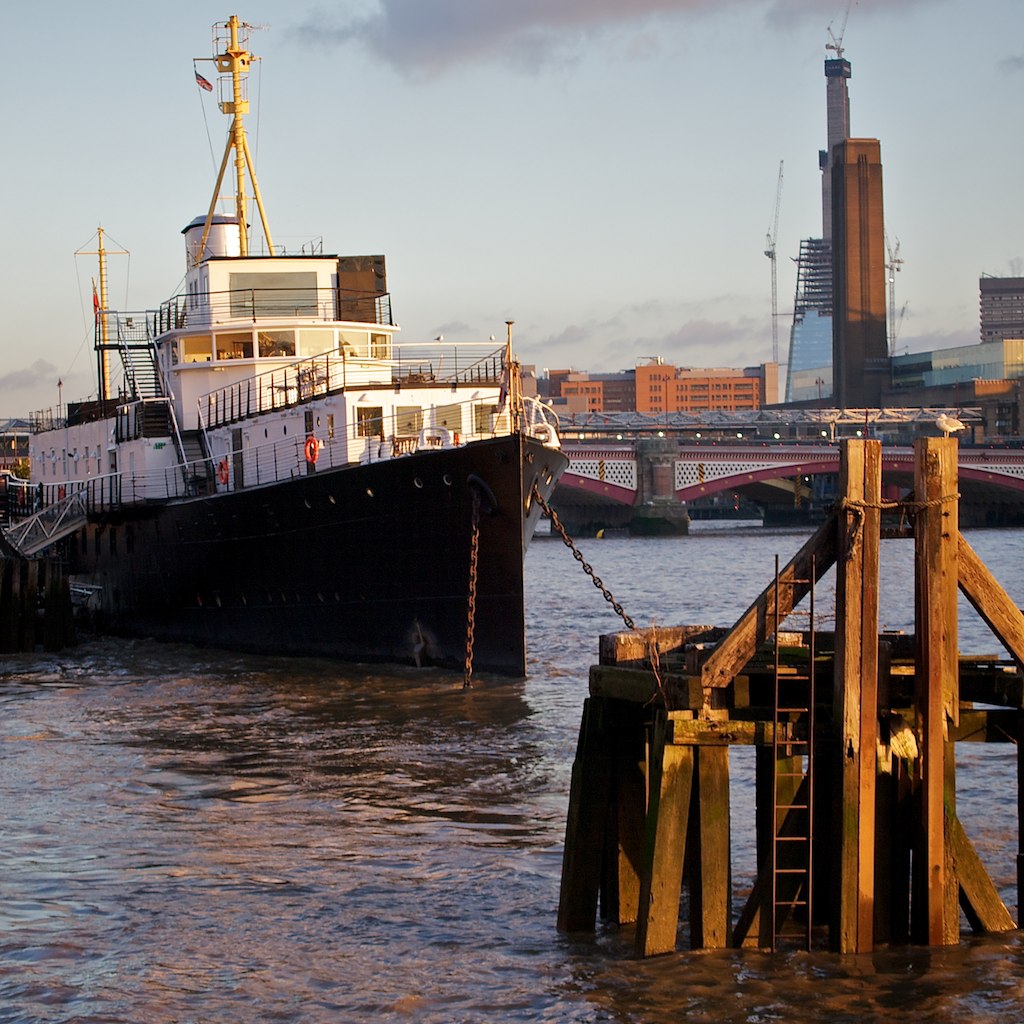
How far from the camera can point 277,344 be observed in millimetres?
36844

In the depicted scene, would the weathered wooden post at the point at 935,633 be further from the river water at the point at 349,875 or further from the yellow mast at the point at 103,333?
the yellow mast at the point at 103,333

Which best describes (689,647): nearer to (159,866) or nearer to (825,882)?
(825,882)

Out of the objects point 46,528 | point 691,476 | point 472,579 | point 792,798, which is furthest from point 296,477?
point 691,476

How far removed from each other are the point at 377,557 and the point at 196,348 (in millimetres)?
11131

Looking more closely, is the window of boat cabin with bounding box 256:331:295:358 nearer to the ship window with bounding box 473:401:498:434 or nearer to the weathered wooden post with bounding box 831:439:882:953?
the ship window with bounding box 473:401:498:434

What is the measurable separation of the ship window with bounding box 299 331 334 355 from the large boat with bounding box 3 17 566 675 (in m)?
0.03

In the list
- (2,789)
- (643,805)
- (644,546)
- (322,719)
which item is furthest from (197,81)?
(644,546)

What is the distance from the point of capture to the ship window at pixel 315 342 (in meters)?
36.6

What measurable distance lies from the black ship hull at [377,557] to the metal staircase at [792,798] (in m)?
15.6

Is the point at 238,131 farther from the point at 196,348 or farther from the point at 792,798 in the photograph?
the point at 792,798

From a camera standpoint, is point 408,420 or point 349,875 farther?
point 408,420

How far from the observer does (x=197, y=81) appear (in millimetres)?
41062

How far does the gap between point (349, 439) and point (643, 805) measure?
19.7 metres

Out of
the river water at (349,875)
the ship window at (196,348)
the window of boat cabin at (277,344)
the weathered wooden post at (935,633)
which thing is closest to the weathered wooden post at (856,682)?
the weathered wooden post at (935,633)
